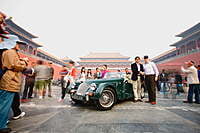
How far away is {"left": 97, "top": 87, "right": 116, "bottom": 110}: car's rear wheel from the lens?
3.06 metres

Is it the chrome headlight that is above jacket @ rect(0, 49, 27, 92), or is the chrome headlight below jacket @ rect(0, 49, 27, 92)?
below

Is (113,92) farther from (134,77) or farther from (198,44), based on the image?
(198,44)

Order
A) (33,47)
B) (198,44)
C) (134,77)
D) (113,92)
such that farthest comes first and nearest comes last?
1. (33,47)
2. (198,44)
3. (134,77)
4. (113,92)

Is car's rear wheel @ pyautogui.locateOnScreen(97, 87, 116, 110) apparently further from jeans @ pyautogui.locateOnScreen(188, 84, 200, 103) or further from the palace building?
the palace building

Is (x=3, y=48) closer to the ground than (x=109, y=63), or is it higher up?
closer to the ground

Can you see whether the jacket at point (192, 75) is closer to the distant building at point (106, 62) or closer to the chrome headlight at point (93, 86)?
the chrome headlight at point (93, 86)

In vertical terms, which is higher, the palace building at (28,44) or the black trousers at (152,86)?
the palace building at (28,44)

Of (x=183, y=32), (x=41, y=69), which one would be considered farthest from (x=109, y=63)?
(x=41, y=69)

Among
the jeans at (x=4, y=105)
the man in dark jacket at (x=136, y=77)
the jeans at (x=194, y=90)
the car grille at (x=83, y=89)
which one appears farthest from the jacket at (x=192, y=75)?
the jeans at (x=4, y=105)

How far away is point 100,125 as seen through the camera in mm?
2084

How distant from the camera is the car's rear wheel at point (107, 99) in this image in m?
3.06

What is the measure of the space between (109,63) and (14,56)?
109 feet

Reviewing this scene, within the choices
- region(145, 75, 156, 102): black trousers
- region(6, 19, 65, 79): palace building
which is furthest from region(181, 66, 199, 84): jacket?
region(6, 19, 65, 79): palace building

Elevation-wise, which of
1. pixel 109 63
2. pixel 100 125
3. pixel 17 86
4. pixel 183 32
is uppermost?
pixel 183 32
